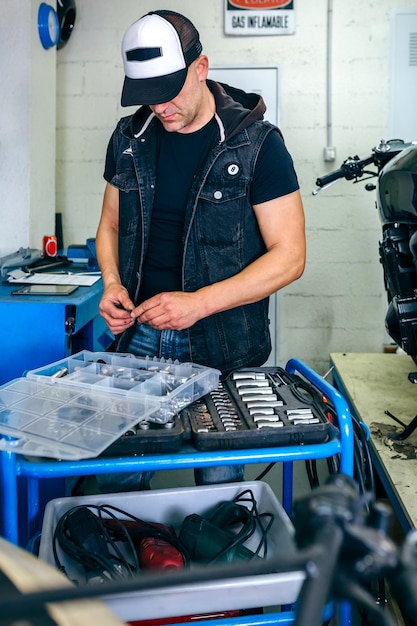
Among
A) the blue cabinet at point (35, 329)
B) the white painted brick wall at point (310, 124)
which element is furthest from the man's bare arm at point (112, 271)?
the white painted brick wall at point (310, 124)

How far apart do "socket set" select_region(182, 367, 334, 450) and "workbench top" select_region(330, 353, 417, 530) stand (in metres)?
0.53

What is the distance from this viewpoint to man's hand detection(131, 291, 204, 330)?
1.41 meters

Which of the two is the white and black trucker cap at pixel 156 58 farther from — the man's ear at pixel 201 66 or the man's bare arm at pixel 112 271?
the man's bare arm at pixel 112 271

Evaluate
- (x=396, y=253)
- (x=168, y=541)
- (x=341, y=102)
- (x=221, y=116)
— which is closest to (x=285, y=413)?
(x=168, y=541)

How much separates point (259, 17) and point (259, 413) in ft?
9.19

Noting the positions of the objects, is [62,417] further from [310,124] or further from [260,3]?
[260,3]

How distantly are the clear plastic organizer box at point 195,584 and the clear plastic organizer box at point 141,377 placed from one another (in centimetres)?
23

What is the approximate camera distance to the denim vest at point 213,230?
158 cm

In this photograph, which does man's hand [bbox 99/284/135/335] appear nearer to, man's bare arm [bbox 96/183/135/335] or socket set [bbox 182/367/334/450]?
man's bare arm [bbox 96/183/135/335]

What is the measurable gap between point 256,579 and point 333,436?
0.31m

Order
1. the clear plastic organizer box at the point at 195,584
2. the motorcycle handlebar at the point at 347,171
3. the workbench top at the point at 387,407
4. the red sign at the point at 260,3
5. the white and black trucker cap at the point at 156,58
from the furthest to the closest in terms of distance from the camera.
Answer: the red sign at the point at 260,3 < the motorcycle handlebar at the point at 347,171 < the workbench top at the point at 387,407 < the white and black trucker cap at the point at 156,58 < the clear plastic organizer box at the point at 195,584

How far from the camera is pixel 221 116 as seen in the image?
5.29 feet

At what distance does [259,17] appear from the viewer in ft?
11.0

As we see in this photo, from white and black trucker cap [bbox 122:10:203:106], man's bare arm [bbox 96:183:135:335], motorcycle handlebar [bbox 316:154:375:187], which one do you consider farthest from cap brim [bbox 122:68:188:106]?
motorcycle handlebar [bbox 316:154:375:187]
